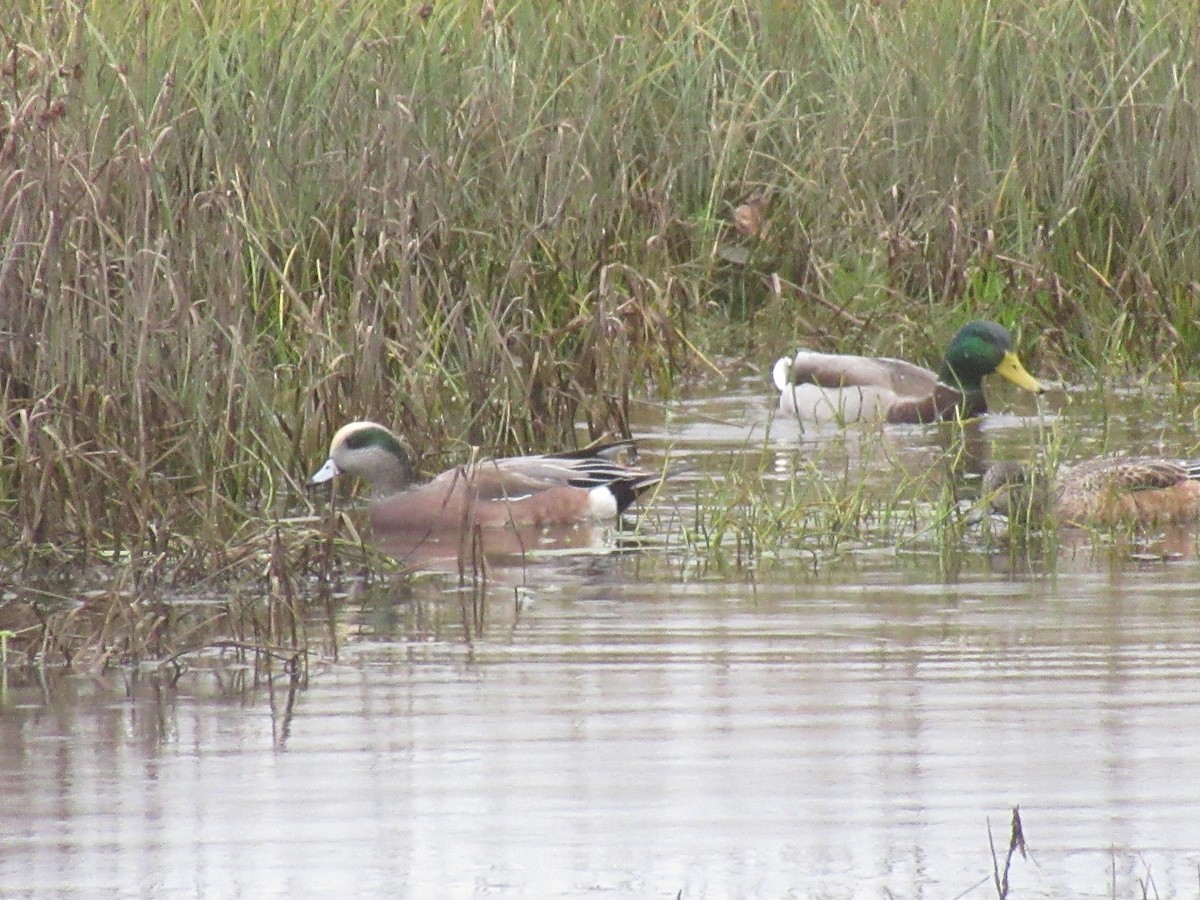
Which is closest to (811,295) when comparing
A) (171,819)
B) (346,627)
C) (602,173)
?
(602,173)

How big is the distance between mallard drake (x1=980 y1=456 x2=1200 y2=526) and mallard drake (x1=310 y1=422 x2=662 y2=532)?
1108mm

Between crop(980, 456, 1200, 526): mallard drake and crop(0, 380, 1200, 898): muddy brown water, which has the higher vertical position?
crop(980, 456, 1200, 526): mallard drake

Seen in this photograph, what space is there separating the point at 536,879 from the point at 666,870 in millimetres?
203

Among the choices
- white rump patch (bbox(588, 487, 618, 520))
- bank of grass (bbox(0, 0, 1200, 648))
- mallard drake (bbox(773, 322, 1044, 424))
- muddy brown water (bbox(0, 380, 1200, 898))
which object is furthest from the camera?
mallard drake (bbox(773, 322, 1044, 424))

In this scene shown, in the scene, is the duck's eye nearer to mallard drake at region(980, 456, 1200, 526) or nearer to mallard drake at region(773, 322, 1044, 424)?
mallard drake at region(980, 456, 1200, 526)

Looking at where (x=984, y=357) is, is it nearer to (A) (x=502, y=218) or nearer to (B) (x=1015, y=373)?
(B) (x=1015, y=373)

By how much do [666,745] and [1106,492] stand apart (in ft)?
10.6

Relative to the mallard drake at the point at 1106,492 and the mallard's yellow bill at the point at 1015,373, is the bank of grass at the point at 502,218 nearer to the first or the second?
the mallard's yellow bill at the point at 1015,373

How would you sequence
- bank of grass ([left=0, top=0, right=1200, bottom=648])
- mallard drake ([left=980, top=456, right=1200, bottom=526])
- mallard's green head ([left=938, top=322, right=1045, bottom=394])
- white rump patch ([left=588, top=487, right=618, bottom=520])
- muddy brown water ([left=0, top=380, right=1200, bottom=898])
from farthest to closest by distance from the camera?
mallard's green head ([left=938, top=322, right=1045, bottom=394]), white rump patch ([left=588, top=487, right=618, bottom=520]), mallard drake ([left=980, top=456, right=1200, bottom=526]), bank of grass ([left=0, top=0, right=1200, bottom=648]), muddy brown water ([left=0, top=380, right=1200, bottom=898])

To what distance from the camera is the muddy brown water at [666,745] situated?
4.29 meters

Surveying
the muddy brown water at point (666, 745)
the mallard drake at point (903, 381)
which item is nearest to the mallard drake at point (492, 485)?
the muddy brown water at point (666, 745)

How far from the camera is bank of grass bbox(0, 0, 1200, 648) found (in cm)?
716

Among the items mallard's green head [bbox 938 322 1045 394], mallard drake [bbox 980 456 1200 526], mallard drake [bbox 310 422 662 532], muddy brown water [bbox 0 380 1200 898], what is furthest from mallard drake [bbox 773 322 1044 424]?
muddy brown water [bbox 0 380 1200 898]

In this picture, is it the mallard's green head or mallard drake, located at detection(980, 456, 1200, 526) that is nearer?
mallard drake, located at detection(980, 456, 1200, 526)
